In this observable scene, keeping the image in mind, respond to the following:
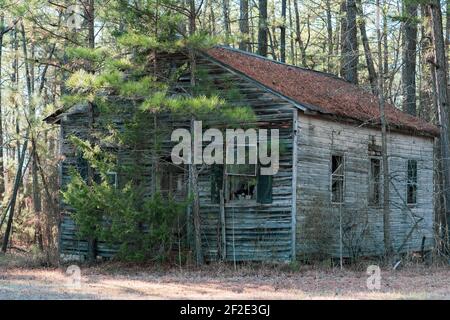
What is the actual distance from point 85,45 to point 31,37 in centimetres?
147

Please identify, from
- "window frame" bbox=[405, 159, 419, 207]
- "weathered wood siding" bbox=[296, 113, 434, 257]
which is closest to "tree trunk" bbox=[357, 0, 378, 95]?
"weathered wood siding" bbox=[296, 113, 434, 257]

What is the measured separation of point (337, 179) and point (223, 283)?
5.96 m

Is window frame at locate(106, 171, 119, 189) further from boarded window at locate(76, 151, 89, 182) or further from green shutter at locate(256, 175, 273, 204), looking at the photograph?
green shutter at locate(256, 175, 273, 204)

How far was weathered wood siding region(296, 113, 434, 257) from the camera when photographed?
19.0 metres

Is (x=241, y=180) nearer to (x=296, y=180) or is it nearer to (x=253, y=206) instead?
(x=253, y=206)

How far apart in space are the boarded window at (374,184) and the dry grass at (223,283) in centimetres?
318

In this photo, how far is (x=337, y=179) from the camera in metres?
20.6

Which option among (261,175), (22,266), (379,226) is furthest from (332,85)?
(22,266)

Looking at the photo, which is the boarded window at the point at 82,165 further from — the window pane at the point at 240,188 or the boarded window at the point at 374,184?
the boarded window at the point at 374,184

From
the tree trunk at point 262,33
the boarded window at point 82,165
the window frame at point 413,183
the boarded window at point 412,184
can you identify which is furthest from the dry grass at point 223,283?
the tree trunk at point 262,33

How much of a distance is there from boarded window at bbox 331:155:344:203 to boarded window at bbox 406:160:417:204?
400 centimetres
